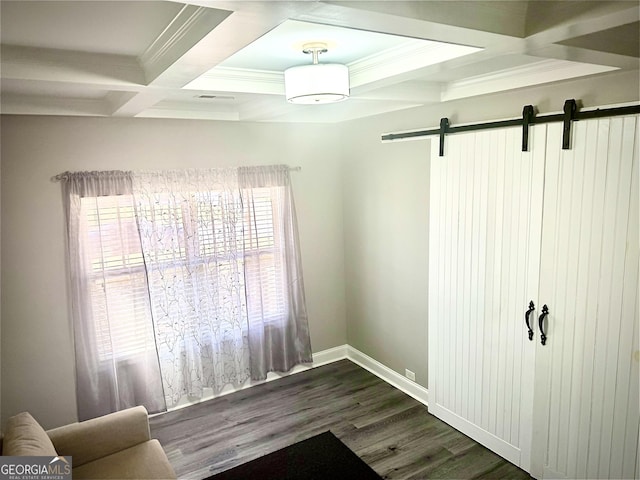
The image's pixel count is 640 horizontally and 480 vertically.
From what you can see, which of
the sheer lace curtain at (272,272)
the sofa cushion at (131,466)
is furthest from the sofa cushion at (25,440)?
the sheer lace curtain at (272,272)

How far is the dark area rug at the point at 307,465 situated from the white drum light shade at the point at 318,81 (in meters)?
2.42

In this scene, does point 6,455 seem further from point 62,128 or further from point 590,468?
point 590,468

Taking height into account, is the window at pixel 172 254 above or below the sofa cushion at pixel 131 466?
above

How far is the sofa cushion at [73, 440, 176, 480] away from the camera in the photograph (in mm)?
2523

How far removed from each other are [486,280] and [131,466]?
2478 mm

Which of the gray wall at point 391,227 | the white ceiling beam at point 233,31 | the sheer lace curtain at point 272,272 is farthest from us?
the sheer lace curtain at point 272,272

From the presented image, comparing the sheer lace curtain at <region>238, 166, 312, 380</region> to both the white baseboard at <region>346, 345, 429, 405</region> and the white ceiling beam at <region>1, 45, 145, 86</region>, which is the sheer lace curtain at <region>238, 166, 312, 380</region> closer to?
the white baseboard at <region>346, 345, 429, 405</region>

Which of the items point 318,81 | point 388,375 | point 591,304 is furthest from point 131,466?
point 591,304

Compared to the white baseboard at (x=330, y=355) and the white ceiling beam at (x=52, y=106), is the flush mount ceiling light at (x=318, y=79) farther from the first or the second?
Result: the white baseboard at (x=330, y=355)

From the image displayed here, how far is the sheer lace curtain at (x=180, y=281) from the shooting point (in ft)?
11.5

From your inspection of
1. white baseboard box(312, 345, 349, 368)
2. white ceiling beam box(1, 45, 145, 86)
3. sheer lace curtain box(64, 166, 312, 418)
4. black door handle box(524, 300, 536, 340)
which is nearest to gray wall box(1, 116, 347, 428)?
sheer lace curtain box(64, 166, 312, 418)

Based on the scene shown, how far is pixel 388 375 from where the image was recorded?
4.38m

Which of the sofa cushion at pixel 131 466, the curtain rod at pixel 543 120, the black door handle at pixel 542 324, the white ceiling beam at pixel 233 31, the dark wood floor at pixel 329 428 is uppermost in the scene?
the white ceiling beam at pixel 233 31

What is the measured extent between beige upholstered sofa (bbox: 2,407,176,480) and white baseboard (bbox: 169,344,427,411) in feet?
4.07
